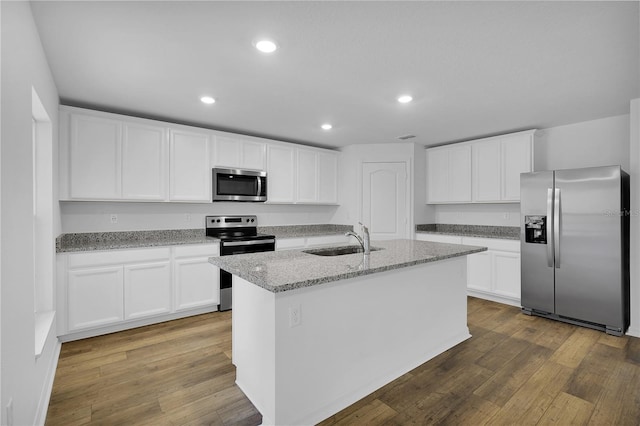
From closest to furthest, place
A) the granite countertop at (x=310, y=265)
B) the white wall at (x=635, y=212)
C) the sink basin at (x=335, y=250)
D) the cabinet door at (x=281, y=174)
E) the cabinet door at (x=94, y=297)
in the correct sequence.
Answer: the granite countertop at (x=310, y=265) < the sink basin at (x=335, y=250) < the cabinet door at (x=94, y=297) < the white wall at (x=635, y=212) < the cabinet door at (x=281, y=174)

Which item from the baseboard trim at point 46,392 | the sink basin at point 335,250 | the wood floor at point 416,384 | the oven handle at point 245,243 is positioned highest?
the sink basin at point 335,250

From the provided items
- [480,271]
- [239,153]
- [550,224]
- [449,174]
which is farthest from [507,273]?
[239,153]

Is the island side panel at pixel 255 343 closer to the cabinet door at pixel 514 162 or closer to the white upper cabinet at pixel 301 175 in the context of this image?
the white upper cabinet at pixel 301 175

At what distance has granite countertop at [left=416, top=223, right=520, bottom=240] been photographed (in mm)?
4492

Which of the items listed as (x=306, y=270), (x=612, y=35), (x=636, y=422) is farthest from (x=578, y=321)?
(x=306, y=270)

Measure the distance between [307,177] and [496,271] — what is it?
9.69ft

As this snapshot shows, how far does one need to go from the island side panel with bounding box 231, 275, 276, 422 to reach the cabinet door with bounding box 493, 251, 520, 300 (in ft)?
11.4

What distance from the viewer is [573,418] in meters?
1.89

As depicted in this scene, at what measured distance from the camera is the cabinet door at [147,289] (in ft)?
10.6

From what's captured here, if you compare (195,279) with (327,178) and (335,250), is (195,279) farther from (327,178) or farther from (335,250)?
(327,178)

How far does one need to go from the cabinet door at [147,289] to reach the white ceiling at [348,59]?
5.55ft

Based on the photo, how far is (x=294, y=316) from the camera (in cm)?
178

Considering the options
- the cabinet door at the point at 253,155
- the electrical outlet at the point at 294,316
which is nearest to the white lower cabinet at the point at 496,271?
the cabinet door at the point at 253,155

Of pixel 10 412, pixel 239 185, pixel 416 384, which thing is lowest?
pixel 416 384
